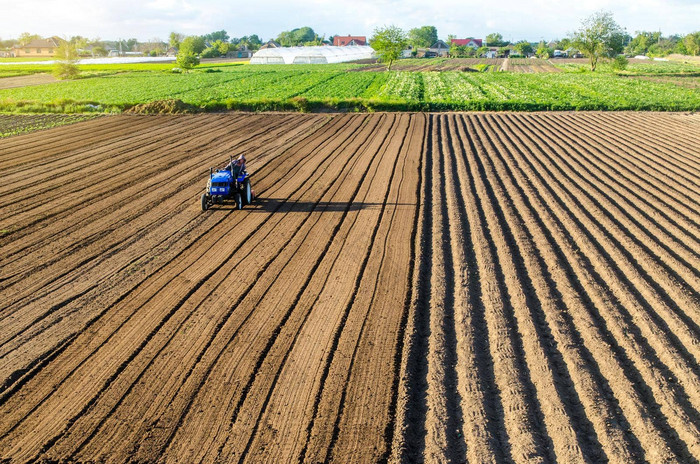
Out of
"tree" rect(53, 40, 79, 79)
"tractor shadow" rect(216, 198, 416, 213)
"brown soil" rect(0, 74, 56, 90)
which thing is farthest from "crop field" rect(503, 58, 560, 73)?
"tractor shadow" rect(216, 198, 416, 213)

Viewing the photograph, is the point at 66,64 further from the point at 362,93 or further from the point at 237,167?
the point at 237,167

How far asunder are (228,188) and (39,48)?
427 feet

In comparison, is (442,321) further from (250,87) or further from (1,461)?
(250,87)

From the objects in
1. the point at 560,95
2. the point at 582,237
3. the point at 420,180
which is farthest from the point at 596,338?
the point at 560,95

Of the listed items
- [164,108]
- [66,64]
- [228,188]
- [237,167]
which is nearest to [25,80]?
[66,64]

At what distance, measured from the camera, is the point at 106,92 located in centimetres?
4556

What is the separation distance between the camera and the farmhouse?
119688mm

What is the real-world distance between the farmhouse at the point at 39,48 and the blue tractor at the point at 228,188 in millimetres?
125109

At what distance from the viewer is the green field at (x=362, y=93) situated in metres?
35.8

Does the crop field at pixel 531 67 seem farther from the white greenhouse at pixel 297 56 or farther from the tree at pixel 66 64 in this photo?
the tree at pixel 66 64

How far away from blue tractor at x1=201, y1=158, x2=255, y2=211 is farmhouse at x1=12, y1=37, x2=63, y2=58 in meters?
125

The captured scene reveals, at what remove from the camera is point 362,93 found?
4522 centimetres

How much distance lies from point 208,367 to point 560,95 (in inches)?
1560

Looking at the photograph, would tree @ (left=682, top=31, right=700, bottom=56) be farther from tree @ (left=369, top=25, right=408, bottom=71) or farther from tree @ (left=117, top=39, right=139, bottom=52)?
tree @ (left=117, top=39, right=139, bottom=52)
